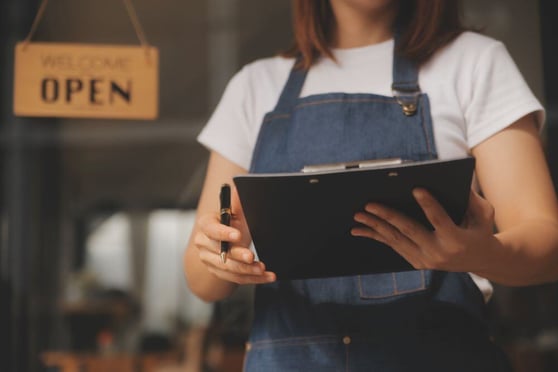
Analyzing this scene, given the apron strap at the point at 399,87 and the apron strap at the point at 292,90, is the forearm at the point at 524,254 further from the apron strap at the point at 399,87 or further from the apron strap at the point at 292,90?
the apron strap at the point at 292,90

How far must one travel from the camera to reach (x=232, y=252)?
0.86 meters

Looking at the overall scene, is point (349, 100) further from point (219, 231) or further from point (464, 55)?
point (219, 231)

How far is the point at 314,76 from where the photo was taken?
1192mm

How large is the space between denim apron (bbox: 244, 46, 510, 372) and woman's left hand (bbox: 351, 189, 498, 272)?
8.1 inches

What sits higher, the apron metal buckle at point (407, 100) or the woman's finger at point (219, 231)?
the apron metal buckle at point (407, 100)

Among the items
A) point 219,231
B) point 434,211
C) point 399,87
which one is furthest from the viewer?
point 399,87

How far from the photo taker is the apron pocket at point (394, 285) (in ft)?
3.28

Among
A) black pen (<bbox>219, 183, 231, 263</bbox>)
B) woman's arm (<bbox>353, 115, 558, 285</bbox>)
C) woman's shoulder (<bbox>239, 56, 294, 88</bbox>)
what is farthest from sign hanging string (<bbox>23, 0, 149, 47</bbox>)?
woman's arm (<bbox>353, 115, 558, 285</bbox>)

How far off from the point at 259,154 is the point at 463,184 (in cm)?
46

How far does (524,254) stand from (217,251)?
36 centimetres

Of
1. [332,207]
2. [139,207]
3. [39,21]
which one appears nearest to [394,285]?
[332,207]

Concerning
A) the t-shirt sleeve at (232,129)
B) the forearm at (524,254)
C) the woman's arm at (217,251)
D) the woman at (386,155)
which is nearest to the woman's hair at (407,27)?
the woman at (386,155)

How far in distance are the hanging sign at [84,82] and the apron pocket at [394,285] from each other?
53 centimetres

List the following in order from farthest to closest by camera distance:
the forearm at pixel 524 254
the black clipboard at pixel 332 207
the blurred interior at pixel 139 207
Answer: the blurred interior at pixel 139 207
the forearm at pixel 524 254
the black clipboard at pixel 332 207
